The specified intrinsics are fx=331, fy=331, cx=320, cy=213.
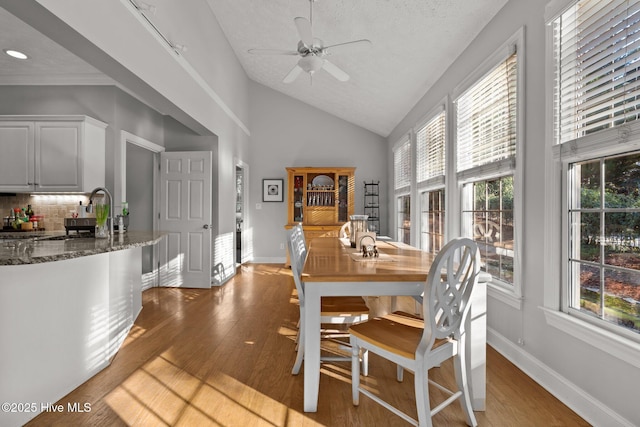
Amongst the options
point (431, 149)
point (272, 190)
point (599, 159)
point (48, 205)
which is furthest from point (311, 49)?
point (272, 190)

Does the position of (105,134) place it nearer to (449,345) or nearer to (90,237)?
(90,237)

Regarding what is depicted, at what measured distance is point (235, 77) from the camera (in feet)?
18.4

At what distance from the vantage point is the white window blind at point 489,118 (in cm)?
247

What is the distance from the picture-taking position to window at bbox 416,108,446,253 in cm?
392

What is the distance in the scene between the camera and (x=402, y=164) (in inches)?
227

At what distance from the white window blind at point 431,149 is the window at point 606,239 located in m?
2.01

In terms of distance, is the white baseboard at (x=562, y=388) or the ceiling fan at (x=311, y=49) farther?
the ceiling fan at (x=311, y=49)

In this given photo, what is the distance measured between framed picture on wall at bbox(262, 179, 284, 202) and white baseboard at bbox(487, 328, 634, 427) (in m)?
4.92

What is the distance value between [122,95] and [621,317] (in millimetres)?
5046

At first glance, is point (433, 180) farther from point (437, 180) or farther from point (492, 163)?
point (492, 163)

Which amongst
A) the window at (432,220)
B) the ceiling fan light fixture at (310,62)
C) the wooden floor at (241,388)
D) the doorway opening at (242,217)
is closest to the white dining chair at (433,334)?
the wooden floor at (241,388)

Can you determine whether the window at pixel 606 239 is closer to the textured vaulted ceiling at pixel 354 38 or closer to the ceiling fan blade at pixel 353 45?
the textured vaulted ceiling at pixel 354 38

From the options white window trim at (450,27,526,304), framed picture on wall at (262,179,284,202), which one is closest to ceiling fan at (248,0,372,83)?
white window trim at (450,27,526,304)

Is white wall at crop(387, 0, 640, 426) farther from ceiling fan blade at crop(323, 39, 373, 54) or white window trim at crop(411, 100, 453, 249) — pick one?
ceiling fan blade at crop(323, 39, 373, 54)
